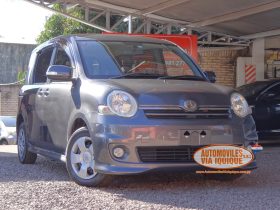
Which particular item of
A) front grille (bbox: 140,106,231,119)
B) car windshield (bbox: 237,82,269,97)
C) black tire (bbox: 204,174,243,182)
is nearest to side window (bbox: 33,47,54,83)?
front grille (bbox: 140,106,231,119)

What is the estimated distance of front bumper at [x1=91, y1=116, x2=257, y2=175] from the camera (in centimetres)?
589

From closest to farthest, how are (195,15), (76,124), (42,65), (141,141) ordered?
1. (141,141)
2. (76,124)
3. (42,65)
4. (195,15)

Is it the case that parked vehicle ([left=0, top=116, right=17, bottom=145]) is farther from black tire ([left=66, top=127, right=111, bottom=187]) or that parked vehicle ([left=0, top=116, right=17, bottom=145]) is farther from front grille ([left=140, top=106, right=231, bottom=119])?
front grille ([left=140, top=106, right=231, bottom=119])

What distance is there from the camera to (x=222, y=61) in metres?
20.7

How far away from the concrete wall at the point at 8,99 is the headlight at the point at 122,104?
23.9 m

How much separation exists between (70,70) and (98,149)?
121 centimetres

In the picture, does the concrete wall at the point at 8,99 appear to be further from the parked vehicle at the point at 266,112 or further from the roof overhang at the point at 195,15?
the parked vehicle at the point at 266,112

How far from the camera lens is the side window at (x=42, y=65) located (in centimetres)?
804

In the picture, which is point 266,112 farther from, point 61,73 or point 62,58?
point 61,73

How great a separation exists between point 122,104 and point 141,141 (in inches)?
16.4

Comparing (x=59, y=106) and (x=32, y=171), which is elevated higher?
(x=59, y=106)

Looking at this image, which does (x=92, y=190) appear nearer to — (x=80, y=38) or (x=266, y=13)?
(x=80, y=38)

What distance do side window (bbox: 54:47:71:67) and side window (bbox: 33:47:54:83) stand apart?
34 cm

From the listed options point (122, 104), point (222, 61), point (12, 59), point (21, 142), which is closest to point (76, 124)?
point (122, 104)
